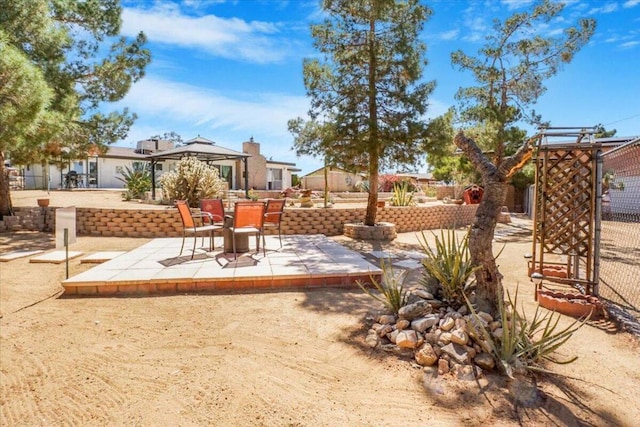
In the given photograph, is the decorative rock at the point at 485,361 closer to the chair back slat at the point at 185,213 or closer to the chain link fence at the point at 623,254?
the chain link fence at the point at 623,254

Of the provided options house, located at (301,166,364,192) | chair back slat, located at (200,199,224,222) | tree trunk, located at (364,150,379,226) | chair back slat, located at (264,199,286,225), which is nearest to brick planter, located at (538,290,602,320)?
chair back slat, located at (264,199,286,225)

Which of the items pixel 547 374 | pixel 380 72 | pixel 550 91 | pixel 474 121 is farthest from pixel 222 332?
→ pixel 550 91

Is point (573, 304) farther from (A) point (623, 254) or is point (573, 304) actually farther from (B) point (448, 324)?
(A) point (623, 254)

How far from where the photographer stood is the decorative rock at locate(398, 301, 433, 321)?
3.47m

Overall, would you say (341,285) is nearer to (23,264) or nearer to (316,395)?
(316,395)

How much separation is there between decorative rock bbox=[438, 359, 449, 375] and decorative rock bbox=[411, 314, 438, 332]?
0.41 metres

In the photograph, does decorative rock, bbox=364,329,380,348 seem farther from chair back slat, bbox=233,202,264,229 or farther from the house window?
the house window

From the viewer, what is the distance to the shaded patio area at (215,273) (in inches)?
188

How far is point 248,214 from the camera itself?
6.21 meters

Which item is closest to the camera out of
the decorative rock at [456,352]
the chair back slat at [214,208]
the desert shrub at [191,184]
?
the decorative rock at [456,352]

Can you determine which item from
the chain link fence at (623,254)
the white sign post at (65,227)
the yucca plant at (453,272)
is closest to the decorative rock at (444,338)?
the yucca plant at (453,272)

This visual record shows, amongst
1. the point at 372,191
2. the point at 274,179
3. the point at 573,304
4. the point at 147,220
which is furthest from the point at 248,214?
the point at 274,179

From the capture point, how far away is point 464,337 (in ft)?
9.96

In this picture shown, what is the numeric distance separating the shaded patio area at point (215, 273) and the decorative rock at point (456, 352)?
236 cm
